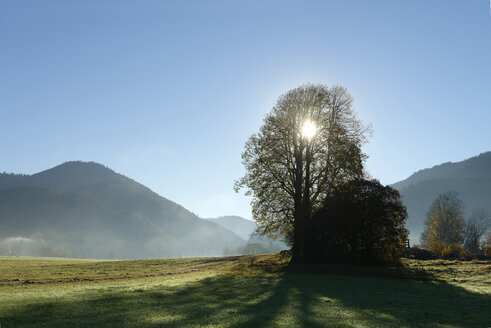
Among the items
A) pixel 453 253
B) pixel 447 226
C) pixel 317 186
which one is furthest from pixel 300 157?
pixel 447 226

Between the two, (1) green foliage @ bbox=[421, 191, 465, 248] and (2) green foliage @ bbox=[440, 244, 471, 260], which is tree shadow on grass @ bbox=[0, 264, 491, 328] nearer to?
(2) green foliage @ bbox=[440, 244, 471, 260]

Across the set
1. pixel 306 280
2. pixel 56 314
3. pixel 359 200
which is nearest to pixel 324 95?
pixel 359 200

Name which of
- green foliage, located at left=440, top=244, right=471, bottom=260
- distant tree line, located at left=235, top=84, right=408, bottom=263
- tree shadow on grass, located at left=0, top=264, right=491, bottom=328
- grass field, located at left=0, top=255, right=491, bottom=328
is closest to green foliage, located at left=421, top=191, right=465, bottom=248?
→ green foliage, located at left=440, top=244, right=471, bottom=260

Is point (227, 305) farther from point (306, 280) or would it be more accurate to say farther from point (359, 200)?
point (359, 200)

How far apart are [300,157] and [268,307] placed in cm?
2777

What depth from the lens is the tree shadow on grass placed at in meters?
12.8

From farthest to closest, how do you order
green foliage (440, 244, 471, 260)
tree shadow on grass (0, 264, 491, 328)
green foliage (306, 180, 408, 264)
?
green foliage (440, 244, 471, 260), green foliage (306, 180, 408, 264), tree shadow on grass (0, 264, 491, 328)

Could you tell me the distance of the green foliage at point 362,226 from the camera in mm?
35062

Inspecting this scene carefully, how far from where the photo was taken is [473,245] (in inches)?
3209

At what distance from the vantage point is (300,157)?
41.8m

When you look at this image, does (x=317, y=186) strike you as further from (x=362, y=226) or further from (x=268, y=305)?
(x=268, y=305)

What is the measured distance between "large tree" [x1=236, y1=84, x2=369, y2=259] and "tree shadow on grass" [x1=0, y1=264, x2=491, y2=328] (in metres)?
17.6

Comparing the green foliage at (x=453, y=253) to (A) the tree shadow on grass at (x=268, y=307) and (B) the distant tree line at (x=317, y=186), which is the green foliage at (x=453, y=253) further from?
(A) the tree shadow on grass at (x=268, y=307)

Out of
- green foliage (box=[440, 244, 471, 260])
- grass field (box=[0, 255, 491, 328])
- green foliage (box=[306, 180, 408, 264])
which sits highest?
green foliage (box=[306, 180, 408, 264])
